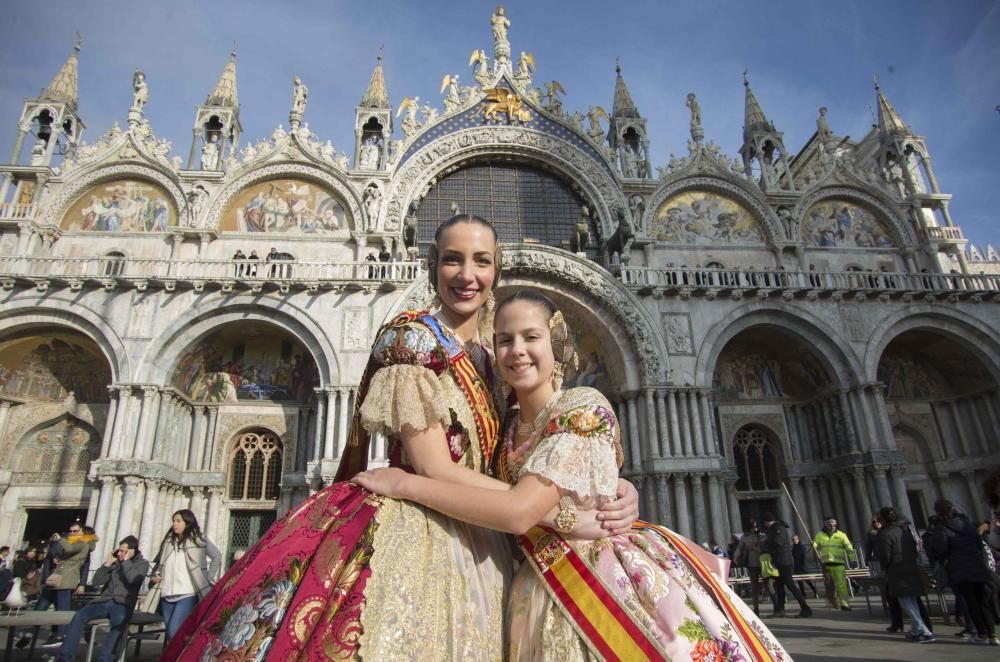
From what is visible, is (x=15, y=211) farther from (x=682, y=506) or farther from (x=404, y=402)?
(x=404, y=402)

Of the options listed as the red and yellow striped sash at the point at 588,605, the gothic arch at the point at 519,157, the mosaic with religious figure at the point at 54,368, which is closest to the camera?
the red and yellow striped sash at the point at 588,605

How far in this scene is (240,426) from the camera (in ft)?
53.7

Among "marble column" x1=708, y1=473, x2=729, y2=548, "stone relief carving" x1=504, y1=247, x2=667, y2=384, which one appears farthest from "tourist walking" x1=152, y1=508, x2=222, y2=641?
"marble column" x1=708, y1=473, x2=729, y2=548

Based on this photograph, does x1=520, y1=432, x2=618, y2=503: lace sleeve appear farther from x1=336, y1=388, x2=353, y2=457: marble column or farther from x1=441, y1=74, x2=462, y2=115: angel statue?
x1=441, y1=74, x2=462, y2=115: angel statue

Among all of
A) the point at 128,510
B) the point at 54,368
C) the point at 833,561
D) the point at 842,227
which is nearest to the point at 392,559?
the point at 833,561

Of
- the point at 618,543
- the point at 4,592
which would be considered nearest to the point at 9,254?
the point at 4,592

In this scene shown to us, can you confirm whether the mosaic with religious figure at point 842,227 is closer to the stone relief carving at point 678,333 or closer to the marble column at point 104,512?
the stone relief carving at point 678,333

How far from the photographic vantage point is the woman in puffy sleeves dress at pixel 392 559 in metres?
1.64

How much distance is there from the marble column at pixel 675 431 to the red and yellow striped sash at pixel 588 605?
46.0 feet

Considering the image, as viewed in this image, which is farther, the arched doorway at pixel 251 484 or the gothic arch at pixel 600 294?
the gothic arch at pixel 600 294

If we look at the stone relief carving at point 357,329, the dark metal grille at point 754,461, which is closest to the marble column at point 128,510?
the stone relief carving at point 357,329

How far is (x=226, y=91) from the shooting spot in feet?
66.2

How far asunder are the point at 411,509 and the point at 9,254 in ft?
65.4

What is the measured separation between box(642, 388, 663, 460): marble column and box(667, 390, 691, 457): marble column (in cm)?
37
